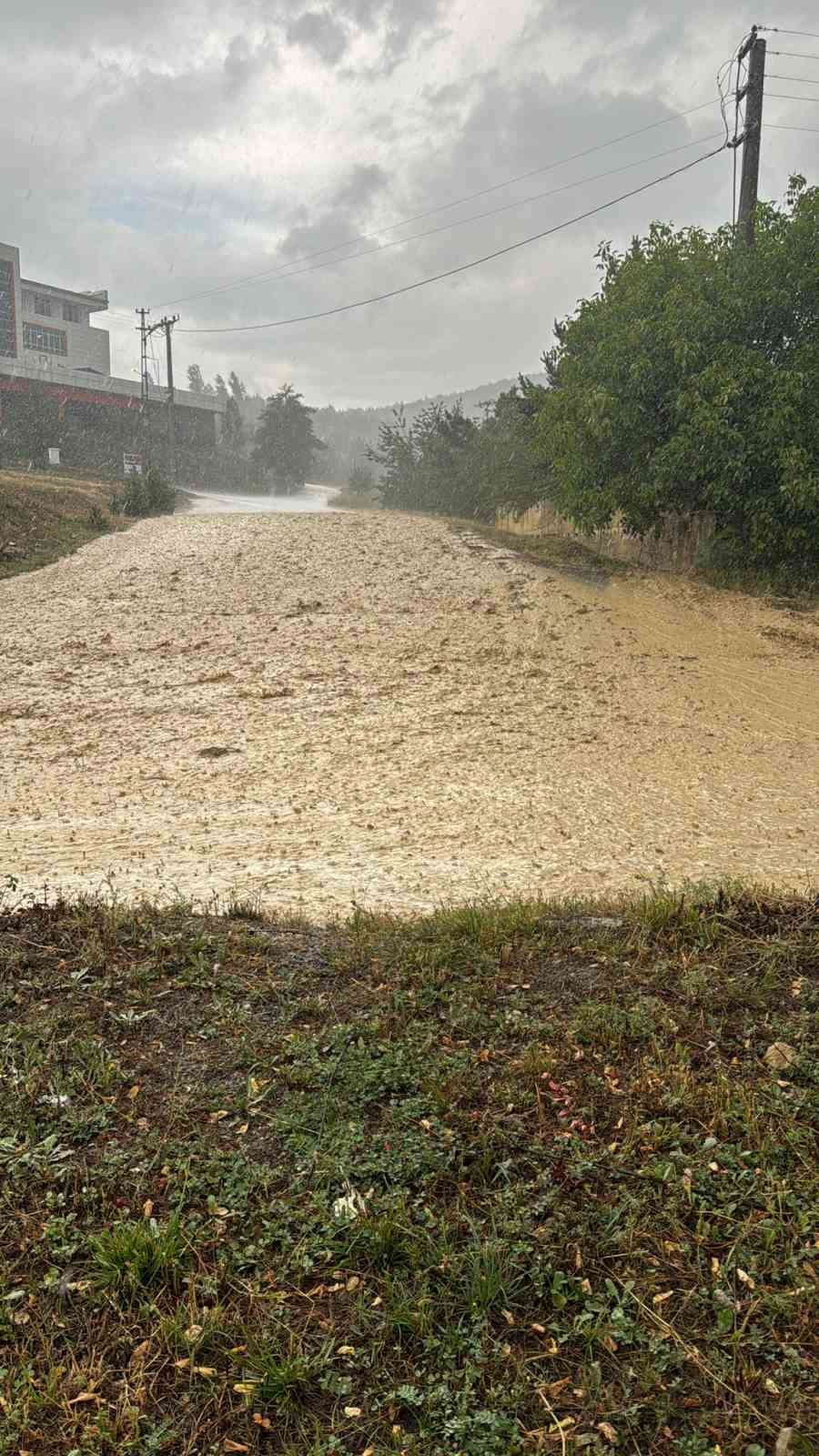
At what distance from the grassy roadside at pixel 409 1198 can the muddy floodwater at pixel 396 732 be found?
1.33 meters

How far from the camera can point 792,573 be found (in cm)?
1356

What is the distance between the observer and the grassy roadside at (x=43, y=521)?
54.2 ft

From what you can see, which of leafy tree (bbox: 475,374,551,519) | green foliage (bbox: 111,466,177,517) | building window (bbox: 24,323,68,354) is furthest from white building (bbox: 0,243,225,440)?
leafy tree (bbox: 475,374,551,519)

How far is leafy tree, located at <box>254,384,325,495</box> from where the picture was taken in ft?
→ 166

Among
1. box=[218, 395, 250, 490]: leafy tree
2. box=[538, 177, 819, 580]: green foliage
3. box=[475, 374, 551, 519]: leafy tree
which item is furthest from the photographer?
box=[218, 395, 250, 490]: leafy tree

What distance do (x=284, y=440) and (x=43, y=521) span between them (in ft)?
111

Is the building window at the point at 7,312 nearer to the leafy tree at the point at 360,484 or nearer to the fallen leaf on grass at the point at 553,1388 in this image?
the leafy tree at the point at 360,484

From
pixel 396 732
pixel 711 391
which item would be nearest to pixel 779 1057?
pixel 396 732

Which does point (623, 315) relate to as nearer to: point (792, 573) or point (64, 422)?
point (792, 573)

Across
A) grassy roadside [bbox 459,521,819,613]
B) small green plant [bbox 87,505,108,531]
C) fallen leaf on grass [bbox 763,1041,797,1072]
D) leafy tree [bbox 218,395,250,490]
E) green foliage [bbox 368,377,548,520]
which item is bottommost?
fallen leaf on grass [bbox 763,1041,797,1072]

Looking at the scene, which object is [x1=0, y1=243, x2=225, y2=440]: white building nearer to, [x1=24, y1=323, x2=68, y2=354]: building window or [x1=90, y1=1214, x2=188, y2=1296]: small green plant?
[x1=24, y1=323, x2=68, y2=354]: building window

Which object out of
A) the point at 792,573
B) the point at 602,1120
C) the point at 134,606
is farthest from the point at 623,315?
the point at 602,1120

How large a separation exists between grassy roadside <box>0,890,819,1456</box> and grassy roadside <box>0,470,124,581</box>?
1352 cm

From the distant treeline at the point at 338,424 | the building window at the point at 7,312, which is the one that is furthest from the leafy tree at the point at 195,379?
the building window at the point at 7,312
